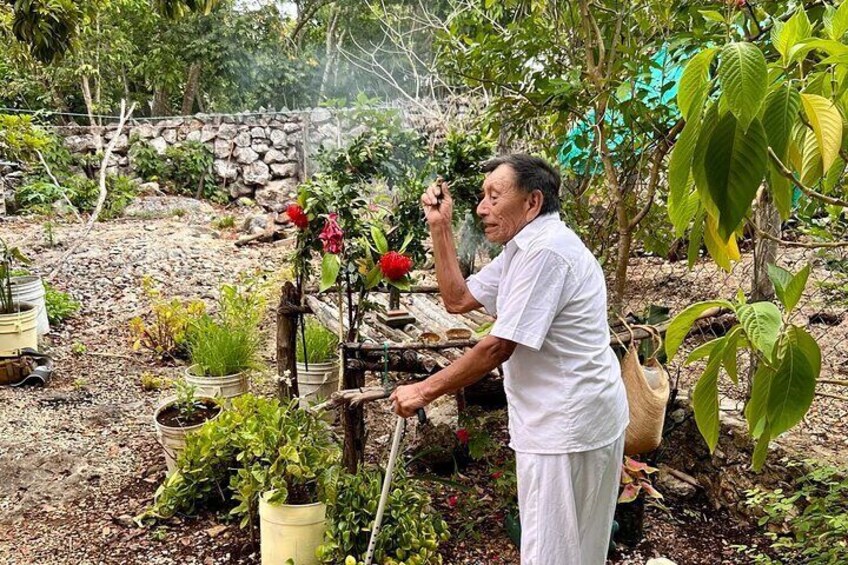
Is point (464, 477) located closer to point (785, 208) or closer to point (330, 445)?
point (330, 445)

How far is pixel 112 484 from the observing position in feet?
9.91

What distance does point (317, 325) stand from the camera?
381 centimetres

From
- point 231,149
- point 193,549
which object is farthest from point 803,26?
point 231,149

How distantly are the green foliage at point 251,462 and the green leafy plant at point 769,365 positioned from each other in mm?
1595

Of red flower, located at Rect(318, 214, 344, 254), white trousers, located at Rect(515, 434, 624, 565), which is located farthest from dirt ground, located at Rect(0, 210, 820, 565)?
red flower, located at Rect(318, 214, 344, 254)

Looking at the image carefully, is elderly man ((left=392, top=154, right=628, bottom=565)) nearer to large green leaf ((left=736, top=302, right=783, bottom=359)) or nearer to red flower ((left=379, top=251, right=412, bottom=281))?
red flower ((left=379, top=251, right=412, bottom=281))

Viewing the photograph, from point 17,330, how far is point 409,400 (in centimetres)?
335

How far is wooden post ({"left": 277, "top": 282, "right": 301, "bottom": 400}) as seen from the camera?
2.75 meters

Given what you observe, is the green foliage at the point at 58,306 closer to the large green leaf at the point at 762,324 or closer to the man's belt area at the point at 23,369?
the man's belt area at the point at 23,369

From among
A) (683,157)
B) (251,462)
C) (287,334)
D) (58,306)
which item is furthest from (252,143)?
(683,157)

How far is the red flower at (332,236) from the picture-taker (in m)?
2.27

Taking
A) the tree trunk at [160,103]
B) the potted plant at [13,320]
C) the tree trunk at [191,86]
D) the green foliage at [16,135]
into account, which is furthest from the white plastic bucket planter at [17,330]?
the tree trunk at [160,103]

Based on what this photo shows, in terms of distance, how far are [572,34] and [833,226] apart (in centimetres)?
140

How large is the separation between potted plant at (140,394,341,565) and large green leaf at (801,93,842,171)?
74.0 inches
